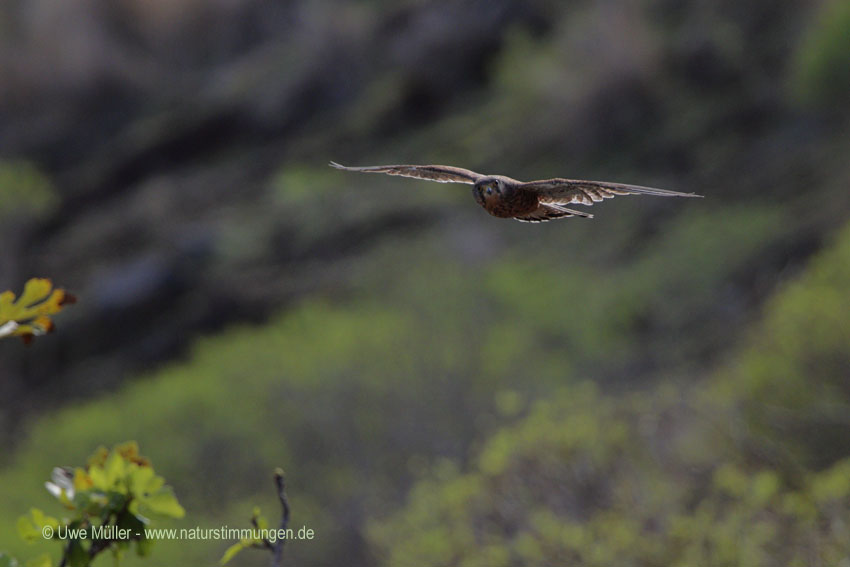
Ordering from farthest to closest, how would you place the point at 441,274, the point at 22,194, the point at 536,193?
1. the point at 22,194
2. the point at 441,274
3. the point at 536,193

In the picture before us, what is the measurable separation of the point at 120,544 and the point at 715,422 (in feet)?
29.6

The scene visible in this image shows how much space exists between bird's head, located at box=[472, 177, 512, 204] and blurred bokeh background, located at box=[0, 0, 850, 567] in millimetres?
4883

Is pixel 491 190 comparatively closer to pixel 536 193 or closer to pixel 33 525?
pixel 536 193

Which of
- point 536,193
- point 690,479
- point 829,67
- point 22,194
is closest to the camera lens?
point 536,193

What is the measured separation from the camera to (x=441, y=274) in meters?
25.3

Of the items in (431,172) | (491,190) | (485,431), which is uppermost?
(485,431)

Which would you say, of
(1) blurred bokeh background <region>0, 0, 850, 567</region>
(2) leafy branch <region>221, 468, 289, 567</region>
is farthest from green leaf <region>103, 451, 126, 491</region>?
(1) blurred bokeh background <region>0, 0, 850, 567</region>

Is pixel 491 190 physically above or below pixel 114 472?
above

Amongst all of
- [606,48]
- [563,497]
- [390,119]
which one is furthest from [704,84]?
[563,497]

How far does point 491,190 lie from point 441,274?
75.1 ft

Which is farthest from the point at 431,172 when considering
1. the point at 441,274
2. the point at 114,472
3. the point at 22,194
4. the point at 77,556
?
the point at 22,194

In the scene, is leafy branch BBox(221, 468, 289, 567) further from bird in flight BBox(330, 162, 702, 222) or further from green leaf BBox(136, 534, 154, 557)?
bird in flight BBox(330, 162, 702, 222)

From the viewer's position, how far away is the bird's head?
7.91 feet

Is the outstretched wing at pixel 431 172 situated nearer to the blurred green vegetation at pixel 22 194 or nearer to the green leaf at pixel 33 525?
the green leaf at pixel 33 525
